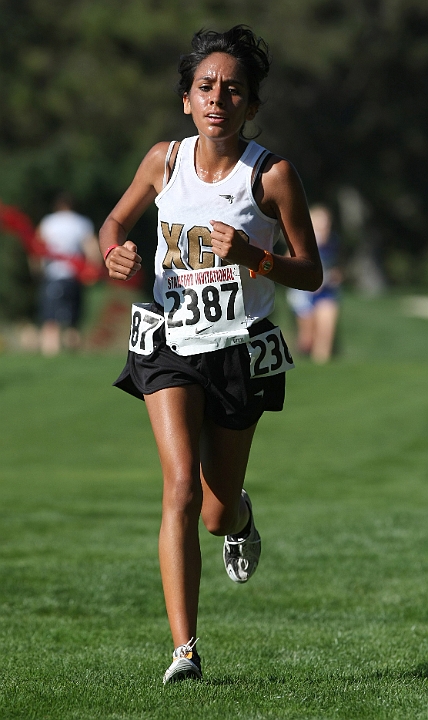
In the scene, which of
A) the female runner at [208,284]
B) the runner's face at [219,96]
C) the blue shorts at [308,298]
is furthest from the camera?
the blue shorts at [308,298]

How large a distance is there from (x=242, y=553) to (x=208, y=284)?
1.50 m

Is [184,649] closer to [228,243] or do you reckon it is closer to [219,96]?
[228,243]

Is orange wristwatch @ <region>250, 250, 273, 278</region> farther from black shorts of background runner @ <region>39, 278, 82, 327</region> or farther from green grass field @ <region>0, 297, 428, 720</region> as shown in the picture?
black shorts of background runner @ <region>39, 278, 82, 327</region>

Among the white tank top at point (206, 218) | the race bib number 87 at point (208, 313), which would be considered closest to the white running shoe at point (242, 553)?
the race bib number 87 at point (208, 313)

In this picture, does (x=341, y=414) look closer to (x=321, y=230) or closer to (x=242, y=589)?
(x=321, y=230)

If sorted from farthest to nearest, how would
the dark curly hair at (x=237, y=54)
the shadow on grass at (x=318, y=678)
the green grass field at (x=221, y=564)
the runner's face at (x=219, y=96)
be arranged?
the dark curly hair at (x=237, y=54) → the runner's face at (x=219, y=96) → the shadow on grass at (x=318, y=678) → the green grass field at (x=221, y=564)

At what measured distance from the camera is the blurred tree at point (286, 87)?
4625 centimetres

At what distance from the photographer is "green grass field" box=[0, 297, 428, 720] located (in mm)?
4234

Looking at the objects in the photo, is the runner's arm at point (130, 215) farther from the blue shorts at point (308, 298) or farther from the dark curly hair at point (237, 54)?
the blue shorts at point (308, 298)

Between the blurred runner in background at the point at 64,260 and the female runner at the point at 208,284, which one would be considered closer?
the female runner at the point at 208,284

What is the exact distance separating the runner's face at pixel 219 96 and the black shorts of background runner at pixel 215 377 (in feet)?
2.29

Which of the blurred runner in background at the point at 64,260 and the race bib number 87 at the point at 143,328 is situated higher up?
the blurred runner in background at the point at 64,260

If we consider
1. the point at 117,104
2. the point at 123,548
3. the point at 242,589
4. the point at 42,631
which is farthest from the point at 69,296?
the point at 117,104

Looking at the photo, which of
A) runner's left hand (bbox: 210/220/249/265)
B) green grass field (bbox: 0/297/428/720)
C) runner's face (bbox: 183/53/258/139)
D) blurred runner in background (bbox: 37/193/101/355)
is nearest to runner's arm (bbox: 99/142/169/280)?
runner's face (bbox: 183/53/258/139)
